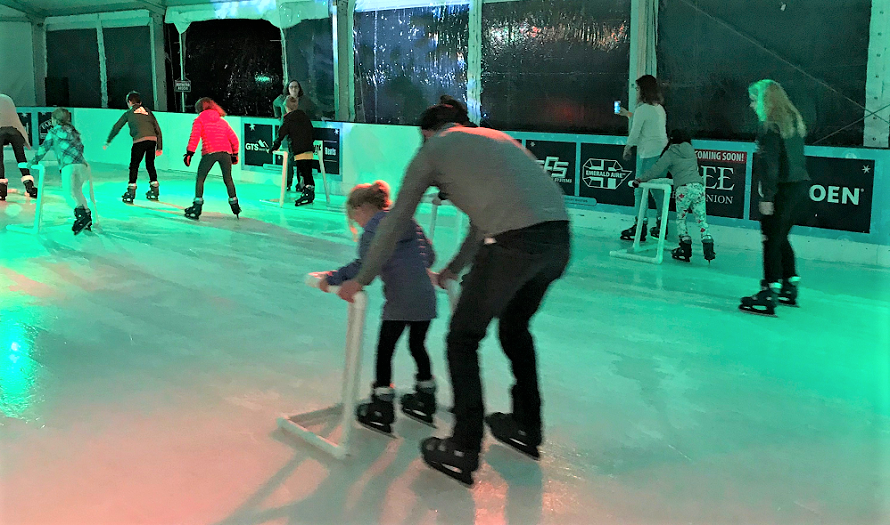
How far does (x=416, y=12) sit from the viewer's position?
12555 mm

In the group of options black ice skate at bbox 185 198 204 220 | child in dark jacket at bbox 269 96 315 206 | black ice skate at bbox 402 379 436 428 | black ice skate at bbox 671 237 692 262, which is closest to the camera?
black ice skate at bbox 402 379 436 428

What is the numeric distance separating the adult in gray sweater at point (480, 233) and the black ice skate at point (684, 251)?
4939 millimetres

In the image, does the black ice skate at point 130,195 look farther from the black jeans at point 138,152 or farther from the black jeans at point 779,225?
the black jeans at point 779,225

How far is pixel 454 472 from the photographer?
9.95 ft

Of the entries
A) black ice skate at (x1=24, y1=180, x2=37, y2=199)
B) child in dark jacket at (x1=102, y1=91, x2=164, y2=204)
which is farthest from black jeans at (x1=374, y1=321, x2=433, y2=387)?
black ice skate at (x1=24, y1=180, x2=37, y2=199)

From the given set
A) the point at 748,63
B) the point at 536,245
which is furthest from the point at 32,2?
the point at 536,245

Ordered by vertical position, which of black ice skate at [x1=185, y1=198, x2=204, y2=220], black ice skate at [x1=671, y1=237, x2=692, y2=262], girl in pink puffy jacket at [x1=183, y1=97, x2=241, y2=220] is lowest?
black ice skate at [x1=671, y1=237, x2=692, y2=262]

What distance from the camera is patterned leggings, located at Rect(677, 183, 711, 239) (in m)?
7.47

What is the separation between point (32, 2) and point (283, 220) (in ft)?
43.0

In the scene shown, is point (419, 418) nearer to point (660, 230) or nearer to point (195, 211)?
point (660, 230)

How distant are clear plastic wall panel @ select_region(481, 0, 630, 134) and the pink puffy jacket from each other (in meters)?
3.93

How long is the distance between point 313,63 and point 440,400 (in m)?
11.3

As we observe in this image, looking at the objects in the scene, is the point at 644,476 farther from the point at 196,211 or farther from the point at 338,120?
the point at 338,120

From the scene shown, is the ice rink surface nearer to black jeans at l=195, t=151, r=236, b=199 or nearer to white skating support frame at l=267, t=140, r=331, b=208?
black jeans at l=195, t=151, r=236, b=199
